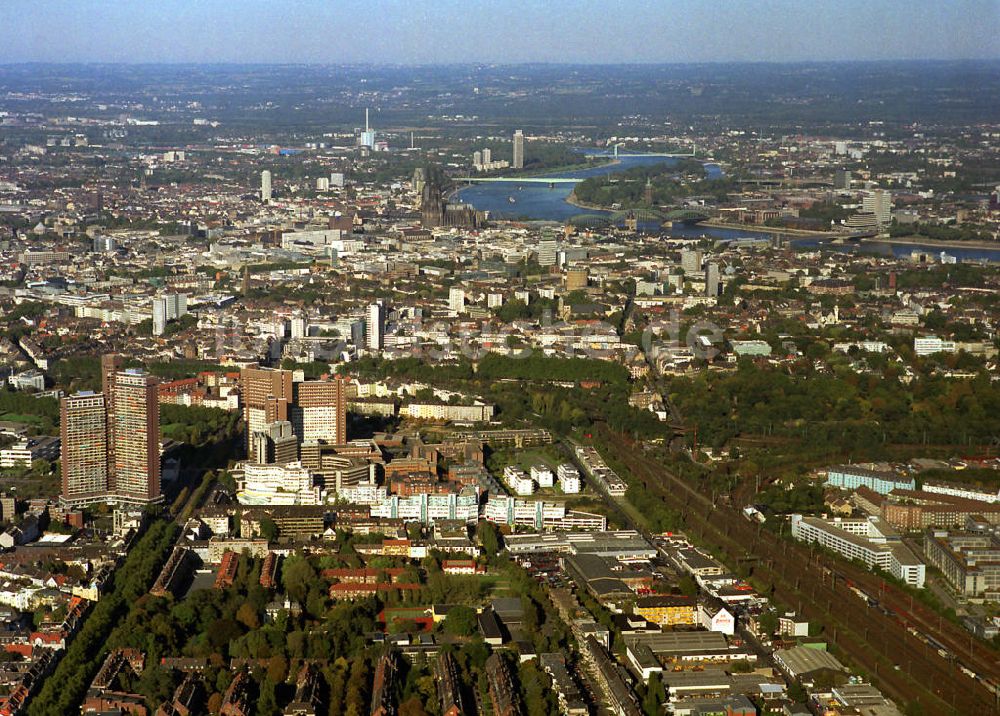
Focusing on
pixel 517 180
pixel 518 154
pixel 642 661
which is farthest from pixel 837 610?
pixel 518 154

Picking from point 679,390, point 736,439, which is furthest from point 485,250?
point 736,439

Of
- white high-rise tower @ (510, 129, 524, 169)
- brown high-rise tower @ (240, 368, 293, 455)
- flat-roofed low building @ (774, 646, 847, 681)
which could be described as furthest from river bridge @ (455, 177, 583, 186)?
flat-roofed low building @ (774, 646, 847, 681)

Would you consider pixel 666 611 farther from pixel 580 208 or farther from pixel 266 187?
pixel 266 187

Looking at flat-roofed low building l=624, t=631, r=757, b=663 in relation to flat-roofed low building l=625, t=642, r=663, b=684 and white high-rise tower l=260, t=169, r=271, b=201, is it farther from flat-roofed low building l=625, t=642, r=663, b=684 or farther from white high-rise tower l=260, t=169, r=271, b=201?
white high-rise tower l=260, t=169, r=271, b=201

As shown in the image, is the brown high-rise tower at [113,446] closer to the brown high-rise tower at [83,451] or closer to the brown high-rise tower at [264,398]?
the brown high-rise tower at [83,451]

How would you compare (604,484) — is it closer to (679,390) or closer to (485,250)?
(679,390)

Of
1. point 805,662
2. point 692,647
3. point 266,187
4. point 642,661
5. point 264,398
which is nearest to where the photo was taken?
point 642,661
